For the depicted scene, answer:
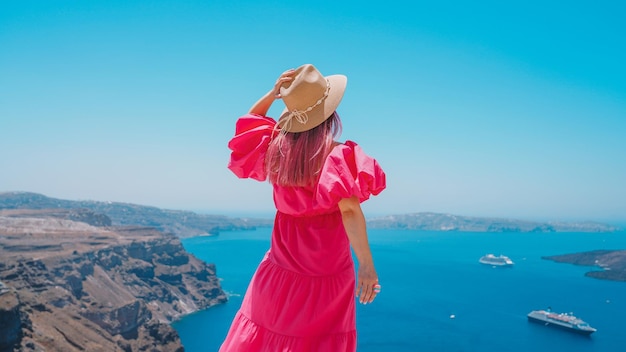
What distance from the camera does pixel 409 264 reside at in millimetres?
81062

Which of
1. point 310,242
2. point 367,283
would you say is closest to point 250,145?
point 310,242

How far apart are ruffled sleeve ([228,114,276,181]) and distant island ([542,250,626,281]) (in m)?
90.0

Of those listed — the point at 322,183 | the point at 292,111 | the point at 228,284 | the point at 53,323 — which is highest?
the point at 292,111

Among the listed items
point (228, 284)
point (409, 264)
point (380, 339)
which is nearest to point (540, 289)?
point (409, 264)

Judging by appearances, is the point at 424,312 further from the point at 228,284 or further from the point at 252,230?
the point at 252,230

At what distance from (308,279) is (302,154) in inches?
20.0

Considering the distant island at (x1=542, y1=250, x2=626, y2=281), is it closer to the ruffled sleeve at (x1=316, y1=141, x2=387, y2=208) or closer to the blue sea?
the blue sea

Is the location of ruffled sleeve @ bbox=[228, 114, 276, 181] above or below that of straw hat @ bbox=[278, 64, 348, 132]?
below

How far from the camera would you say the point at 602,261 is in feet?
299

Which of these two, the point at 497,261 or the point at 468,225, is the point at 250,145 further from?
the point at 468,225

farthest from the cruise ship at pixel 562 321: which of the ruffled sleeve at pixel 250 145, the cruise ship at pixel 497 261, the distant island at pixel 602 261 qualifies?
the ruffled sleeve at pixel 250 145

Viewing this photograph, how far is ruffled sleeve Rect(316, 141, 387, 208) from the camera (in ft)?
5.57

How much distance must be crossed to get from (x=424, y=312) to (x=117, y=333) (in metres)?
29.9

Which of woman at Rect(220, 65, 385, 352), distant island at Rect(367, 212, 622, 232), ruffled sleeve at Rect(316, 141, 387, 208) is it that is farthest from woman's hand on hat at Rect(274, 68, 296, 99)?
distant island at Rect(367, 212, 622, 232)
